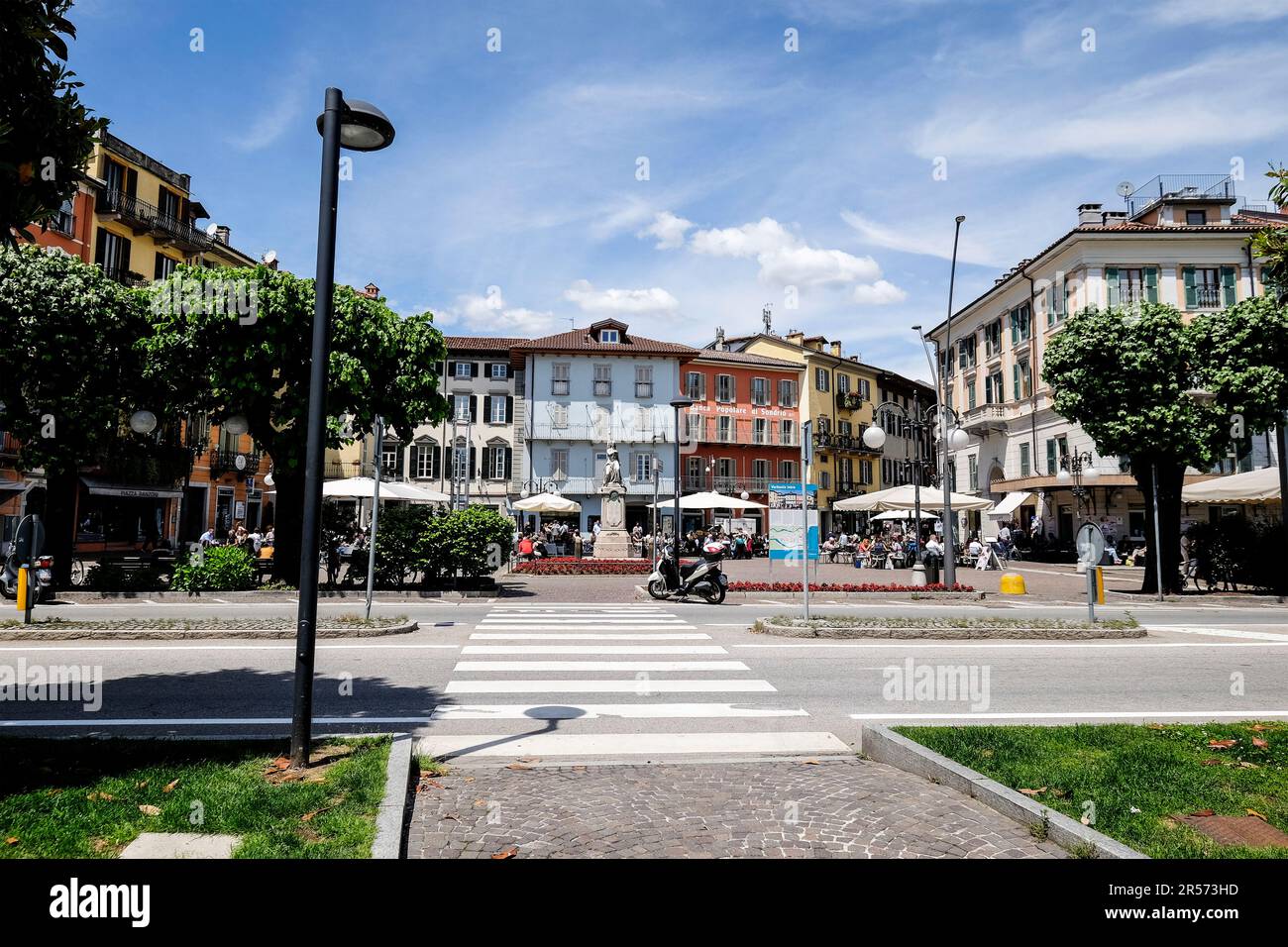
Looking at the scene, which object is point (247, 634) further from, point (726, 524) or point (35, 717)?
point (726, 524)

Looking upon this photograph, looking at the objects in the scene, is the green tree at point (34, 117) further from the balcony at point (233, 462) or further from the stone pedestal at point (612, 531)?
the balcony at point (233, 462)

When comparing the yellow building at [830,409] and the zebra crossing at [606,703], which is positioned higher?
the yellow building at [830,409]

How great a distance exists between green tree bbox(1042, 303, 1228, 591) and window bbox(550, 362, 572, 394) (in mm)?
34014

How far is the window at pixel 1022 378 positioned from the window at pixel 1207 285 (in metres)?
7.40

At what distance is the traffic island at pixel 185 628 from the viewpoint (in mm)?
11570

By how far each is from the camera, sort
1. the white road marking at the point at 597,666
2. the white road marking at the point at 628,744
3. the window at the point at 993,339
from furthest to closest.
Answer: the window at the point at 993,339, the white road marking at the point at 597,666, the white road marking at the point at 628,744

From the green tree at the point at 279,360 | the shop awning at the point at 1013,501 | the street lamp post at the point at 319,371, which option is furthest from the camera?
the shop awning at the point at 1013,501

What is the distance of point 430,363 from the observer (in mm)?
20297

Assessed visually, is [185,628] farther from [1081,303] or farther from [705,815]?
[1081,303]

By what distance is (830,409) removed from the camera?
6059 centimetres

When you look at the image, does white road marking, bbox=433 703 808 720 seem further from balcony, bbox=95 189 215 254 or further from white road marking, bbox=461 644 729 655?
balcony, bbox=95 189 215 254

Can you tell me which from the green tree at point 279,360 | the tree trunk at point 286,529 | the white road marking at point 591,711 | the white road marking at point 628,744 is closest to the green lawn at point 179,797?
the white road marking at point 628,744

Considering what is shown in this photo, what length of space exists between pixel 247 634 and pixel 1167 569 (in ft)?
73.6

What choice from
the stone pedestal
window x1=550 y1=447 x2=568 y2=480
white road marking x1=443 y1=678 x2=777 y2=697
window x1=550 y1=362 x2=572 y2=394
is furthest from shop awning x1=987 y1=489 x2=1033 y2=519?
white road marking x1=443 y1=678 x2=777 y2=697
